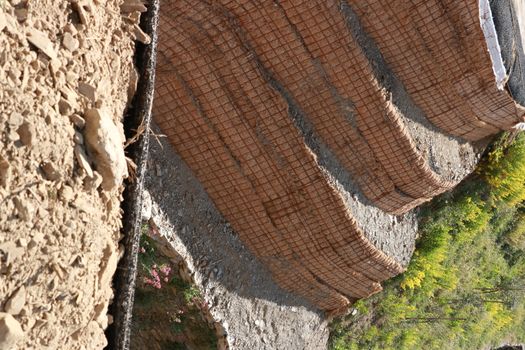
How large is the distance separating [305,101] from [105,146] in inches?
96.3

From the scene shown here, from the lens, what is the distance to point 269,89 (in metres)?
4.45

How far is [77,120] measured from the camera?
90.7 inches

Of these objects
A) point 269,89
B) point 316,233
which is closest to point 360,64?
point 269,89

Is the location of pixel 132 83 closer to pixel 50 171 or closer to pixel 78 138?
pixel 78 138

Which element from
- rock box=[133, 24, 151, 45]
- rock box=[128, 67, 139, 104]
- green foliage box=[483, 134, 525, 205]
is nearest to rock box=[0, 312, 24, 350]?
rock box=[128, 67, 139, 104]

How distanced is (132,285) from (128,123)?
0.66 meters

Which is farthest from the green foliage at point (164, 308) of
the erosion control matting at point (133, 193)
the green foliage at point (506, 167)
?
the green foliage at point (506, 167)

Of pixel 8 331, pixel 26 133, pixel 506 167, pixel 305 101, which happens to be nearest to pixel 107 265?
pixel 8 331

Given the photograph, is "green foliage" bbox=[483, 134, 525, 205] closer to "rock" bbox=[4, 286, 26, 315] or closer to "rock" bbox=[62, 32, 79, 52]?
"rock" bbox=[62, 32, 79, 52]

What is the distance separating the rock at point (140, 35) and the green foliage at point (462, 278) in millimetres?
4392

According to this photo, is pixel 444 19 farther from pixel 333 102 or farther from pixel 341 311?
pixel 341 311

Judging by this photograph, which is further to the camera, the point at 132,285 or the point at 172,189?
the point at 172,189

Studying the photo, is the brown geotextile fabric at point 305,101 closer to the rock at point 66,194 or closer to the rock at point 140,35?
the rock at point 140,35

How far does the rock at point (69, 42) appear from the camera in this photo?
2.28 metres
